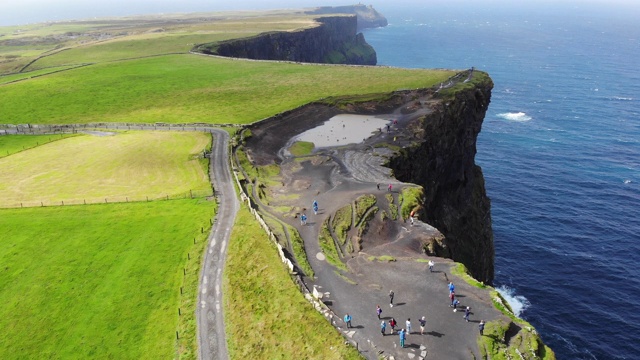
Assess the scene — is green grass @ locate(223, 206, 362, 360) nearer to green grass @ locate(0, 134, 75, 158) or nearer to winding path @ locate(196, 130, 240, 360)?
winding path @ locate(196, 130, 240, 360)

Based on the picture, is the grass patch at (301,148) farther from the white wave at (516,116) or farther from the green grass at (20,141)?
the white wave at (516,116)

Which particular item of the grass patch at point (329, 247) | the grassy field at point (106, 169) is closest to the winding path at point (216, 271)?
the grassy field at point (106, 169)

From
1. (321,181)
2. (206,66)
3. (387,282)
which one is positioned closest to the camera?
(387,282)

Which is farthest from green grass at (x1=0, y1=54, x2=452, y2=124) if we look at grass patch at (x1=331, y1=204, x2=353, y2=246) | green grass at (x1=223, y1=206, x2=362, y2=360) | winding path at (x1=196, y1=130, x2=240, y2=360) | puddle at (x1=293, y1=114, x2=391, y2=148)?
green grass at (x1=223, y1=206, x2=362, y2=360)

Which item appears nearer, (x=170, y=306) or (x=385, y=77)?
(x=170, y=306)

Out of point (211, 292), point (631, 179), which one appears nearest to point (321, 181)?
point (211, 292)

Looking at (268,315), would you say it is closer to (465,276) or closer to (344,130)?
(465,276)

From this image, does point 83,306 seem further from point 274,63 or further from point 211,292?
point 274,63
